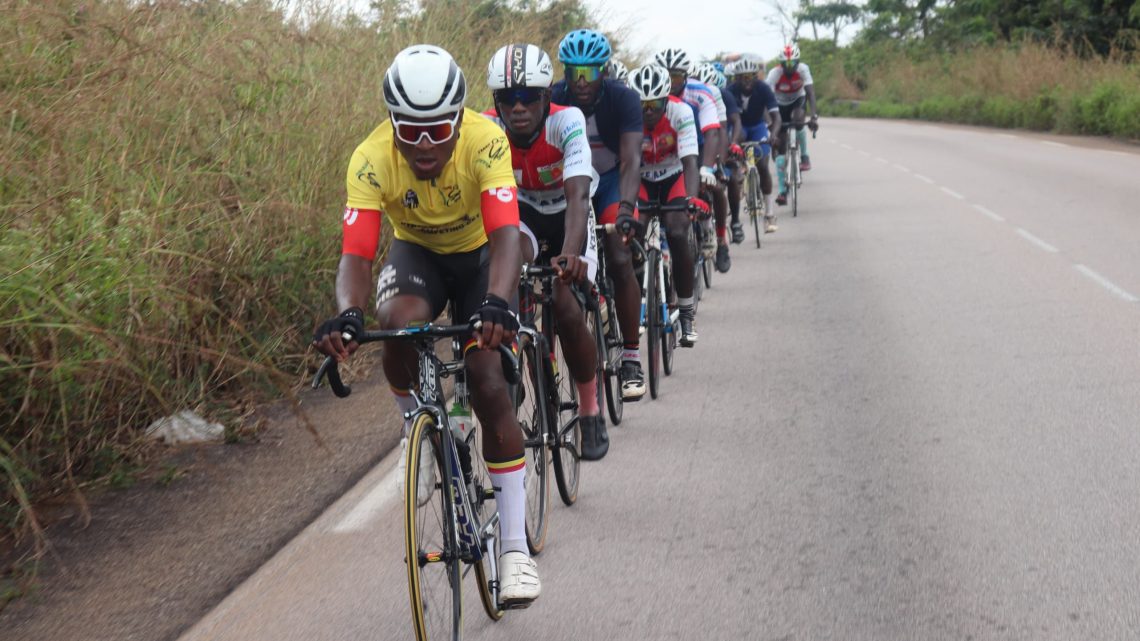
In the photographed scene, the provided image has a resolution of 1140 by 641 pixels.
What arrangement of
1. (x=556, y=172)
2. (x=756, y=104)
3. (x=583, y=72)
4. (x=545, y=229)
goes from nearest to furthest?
(x=556, y=172) → (x=545, y=229) → (x=583, y=72) → (x=756, y=104)

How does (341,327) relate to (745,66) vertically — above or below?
below

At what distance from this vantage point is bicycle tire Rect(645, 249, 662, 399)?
8.29m

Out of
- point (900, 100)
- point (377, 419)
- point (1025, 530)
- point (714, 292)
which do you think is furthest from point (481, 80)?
point (900, 100)

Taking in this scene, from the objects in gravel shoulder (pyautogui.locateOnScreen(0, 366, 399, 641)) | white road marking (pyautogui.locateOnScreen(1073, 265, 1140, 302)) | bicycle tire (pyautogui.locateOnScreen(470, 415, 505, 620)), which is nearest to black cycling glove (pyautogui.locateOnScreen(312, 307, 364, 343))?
bicycle tire (pyautogui.locateOnScreen(470, 415, 505, 620))

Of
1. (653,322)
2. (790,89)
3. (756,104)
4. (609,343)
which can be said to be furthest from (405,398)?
(790,89)

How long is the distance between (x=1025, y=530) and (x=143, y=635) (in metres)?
3.36

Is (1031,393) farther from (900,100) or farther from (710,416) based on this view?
(900,100)

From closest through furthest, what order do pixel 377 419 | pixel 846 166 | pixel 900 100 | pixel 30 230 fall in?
pixel 30 230, pixel 377 419, pixel 846 166, pixel 900 100

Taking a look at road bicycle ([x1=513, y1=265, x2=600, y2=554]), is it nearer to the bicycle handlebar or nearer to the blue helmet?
the bicycle handlebar

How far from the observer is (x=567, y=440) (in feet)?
19.7

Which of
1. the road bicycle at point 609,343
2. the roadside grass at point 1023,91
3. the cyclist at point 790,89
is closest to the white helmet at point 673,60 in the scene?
the road bicycle at point 609,343

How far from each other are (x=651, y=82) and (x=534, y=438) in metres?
4.20

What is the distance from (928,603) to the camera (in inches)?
184

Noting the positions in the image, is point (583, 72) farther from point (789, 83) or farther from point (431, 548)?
point (789, 83)
